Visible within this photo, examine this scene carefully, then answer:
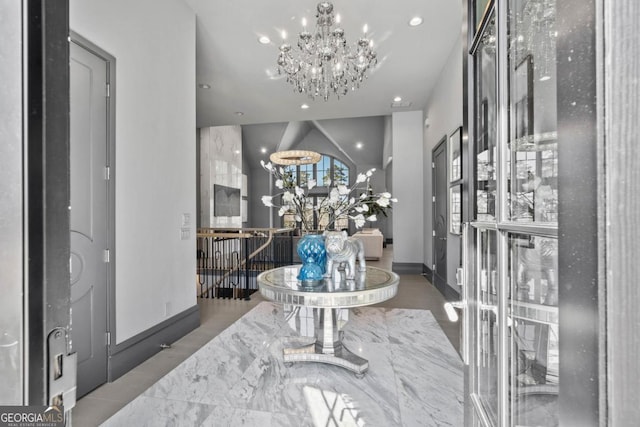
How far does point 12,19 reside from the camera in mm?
375

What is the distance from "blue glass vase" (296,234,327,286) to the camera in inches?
85.8

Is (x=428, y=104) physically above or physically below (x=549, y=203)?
above

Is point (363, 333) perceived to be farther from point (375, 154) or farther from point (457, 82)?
point (375, 154)

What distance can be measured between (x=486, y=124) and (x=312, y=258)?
1.59 meters

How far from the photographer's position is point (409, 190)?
606 cm

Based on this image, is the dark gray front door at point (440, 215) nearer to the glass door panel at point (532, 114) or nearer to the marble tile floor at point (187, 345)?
the marble tile floor at point (187, 345)

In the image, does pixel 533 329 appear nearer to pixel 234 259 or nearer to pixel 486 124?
pixel 486 124

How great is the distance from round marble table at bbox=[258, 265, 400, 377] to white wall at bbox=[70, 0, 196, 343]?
1012 mm

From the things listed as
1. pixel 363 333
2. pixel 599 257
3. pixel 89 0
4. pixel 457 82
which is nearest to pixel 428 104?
pixel 457 82

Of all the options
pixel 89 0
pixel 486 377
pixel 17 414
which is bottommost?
pixel 486 377

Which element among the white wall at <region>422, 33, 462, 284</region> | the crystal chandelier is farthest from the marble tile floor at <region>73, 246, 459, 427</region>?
the crystal chandelier

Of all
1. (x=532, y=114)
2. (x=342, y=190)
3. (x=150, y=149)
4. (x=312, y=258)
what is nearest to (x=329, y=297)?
(x=312, y=258)

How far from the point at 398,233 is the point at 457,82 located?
3144 millimetres

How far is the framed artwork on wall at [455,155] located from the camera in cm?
374
